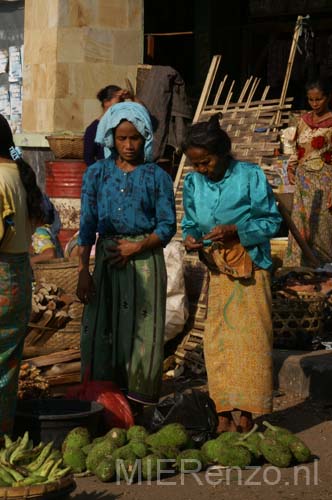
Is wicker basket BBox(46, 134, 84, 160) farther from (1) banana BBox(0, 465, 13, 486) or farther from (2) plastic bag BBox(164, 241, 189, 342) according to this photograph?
(1) banana BBox(0, 465, 13, 486)

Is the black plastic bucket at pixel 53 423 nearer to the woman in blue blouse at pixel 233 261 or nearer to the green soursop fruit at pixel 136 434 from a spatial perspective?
the green soursop fruit at pixel 136 434

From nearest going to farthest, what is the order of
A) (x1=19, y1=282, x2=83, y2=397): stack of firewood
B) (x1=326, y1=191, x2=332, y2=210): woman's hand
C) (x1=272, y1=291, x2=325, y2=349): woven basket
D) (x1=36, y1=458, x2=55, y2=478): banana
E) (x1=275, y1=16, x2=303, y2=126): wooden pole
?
(x1=36, y1=458, x2=55, y2=478): banana → (x1=19, y1=282, x2=83, y2=397): stack of firewood → (x1=272, y1=291, x2=325, y2=349): woven basket → (x1=326, y1=191, x2=332, y2=210): woman's hand → (x1=275, y1=16, x2=303, y2=126): wooden pole

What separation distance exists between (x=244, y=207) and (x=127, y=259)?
709mm

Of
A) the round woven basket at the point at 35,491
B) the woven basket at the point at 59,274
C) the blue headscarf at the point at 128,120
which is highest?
the blue headscarf at the point at 128,120

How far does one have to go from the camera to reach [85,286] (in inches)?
256

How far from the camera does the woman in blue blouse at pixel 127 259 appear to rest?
642 centimetres

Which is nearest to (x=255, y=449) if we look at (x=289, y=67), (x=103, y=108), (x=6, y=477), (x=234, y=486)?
(x=234, y=486)

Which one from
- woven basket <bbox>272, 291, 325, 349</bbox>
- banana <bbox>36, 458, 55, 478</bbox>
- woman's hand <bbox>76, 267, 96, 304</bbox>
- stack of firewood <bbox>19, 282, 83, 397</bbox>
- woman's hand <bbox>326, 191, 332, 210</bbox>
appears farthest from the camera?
woman's hand <bbox>326, 191, 332, 210</bbox>

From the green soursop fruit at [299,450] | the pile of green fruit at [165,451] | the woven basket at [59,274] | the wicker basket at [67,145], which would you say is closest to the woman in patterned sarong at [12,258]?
the pile of green fruit at [165,451]

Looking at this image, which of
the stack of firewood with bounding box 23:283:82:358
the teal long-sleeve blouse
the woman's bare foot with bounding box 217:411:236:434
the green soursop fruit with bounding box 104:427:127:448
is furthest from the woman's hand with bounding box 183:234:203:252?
the stack of firewood with bounding box 23:283:82:358

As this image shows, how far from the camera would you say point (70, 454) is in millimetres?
5750

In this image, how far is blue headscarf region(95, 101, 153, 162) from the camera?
6.36 m

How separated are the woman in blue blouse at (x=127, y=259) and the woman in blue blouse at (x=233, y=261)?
23 cm

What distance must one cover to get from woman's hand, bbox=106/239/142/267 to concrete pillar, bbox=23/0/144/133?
6.00m
